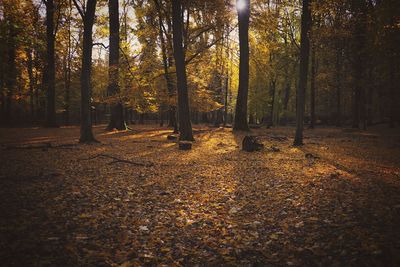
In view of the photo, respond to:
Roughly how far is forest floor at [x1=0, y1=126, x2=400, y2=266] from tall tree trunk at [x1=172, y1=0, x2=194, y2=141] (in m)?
5.33

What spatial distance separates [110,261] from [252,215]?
2448 mm

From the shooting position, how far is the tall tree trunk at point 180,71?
12391 mm

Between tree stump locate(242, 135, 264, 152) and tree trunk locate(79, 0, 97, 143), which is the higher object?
tree trunk locate(79, 0, 97, 143)

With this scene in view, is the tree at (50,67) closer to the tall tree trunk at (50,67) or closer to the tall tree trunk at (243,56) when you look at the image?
the tall tree trunk at (50,67)

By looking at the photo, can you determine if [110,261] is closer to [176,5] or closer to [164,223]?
[164,223]

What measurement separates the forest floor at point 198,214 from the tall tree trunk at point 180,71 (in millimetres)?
5335

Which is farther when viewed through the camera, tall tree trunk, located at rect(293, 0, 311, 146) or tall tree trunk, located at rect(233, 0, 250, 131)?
tall tree trunk, located at rect(233, 0, 250, 131)

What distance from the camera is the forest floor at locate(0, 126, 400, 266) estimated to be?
3.03 meters

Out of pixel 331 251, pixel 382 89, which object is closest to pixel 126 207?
pixel 331 251

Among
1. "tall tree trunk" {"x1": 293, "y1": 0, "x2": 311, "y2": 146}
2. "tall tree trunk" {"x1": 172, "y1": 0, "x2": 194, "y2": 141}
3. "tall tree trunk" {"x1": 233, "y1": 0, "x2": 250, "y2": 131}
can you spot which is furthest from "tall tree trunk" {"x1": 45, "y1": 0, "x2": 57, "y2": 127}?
"tall tree trunk" {"x1": 293, "y1": 0, "x2": 311, "y2": 146}

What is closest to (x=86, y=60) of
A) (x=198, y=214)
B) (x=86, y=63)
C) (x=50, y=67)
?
(x=86, y=63)

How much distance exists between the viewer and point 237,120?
1900cm

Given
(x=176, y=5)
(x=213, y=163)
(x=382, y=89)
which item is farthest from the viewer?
(x=382, y=89)

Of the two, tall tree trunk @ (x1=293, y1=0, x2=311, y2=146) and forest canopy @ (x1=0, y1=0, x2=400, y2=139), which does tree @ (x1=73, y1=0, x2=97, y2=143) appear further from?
tall tree trunk @ (x1=293, y1=0, x2=311, y2=146)
